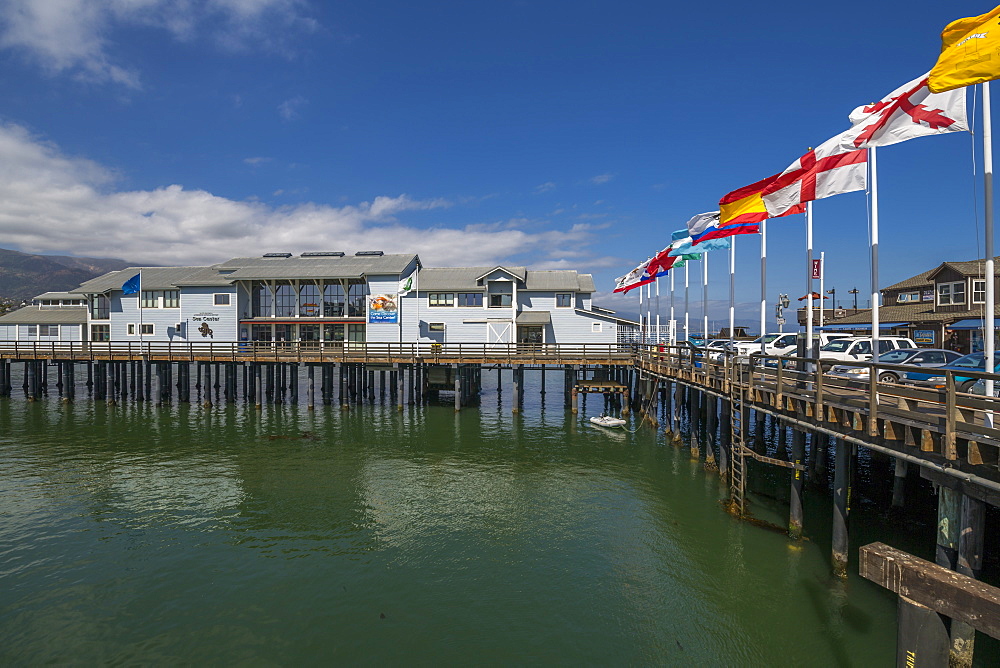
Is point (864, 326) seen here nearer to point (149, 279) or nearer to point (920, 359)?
point (920, 359)

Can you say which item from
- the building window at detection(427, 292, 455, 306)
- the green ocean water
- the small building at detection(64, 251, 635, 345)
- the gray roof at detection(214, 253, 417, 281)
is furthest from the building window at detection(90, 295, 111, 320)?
the building window at detection(427, 292, 455, 306)

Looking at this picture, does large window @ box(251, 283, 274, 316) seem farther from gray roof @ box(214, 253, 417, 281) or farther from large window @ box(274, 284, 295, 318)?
gray roof @ box(214, 253, 417, 281)

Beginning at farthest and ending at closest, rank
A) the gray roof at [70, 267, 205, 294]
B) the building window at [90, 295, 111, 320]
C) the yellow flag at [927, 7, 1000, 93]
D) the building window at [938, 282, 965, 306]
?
the building window at [90, 295, 111, 320], the gray roof at [70, 267, 205, 294], the building window at [938, 282, 965, 306], the yellow flag at [927, 7, 1000, 93]

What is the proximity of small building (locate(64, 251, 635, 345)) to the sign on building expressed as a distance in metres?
0.08

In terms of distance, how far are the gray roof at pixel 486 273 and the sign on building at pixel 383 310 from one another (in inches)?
109

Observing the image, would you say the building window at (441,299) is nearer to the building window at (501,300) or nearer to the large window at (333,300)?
the building window at (501,300)

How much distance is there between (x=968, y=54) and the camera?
34.6 feet

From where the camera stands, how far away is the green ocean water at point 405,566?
35.7ft

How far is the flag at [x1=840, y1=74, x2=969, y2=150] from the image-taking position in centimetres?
1163

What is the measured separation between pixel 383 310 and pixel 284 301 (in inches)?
381

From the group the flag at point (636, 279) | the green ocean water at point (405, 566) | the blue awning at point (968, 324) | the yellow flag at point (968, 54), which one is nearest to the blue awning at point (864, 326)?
the blue awning at point (968, 324)

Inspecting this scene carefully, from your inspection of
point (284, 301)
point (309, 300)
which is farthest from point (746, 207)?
point (284, 301)

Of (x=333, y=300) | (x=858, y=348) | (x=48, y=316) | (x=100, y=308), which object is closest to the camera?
(x=858, y=348)

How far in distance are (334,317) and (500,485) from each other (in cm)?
2786
